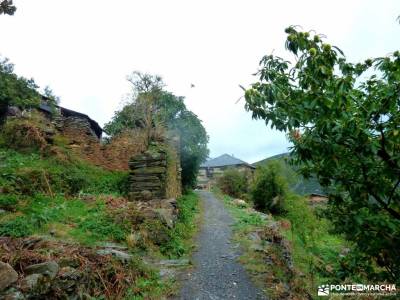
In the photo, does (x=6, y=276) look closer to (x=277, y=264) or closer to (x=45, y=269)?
(x=45, y=269)

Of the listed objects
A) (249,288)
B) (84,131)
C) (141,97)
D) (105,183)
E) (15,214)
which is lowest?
(249,288)

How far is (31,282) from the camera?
3.43 metres

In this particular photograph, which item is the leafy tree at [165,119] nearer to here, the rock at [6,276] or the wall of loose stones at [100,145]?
the wall of loose stones at [100,145]

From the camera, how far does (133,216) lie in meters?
6.90

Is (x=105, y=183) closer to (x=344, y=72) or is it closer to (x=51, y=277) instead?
(x=51, y=277)

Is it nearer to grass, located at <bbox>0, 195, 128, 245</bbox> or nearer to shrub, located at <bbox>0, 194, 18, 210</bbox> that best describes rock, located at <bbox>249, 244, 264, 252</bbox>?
grass, located at <bbox>0, 195, 128, 245</bbox>

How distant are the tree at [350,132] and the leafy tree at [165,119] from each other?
10072 mm

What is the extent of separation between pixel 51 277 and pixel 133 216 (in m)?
3.34

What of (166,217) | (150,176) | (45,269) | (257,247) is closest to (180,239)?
(166,217)

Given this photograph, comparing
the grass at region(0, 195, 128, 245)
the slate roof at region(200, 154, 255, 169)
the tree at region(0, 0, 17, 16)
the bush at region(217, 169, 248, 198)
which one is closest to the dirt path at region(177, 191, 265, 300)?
the grass at region(0, 195, 128, 245)

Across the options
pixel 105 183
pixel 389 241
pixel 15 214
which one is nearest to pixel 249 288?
pixel 389 241

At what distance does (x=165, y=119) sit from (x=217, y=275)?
42.4 feet

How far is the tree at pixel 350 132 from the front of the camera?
2.54 metres

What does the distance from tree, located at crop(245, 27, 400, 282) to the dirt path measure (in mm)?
2104
